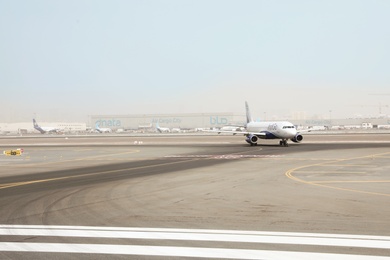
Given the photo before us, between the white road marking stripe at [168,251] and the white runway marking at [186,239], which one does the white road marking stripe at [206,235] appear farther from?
the white road marking stripe at [168,251]

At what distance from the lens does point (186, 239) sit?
34.2 feet

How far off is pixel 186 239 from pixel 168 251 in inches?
46.0

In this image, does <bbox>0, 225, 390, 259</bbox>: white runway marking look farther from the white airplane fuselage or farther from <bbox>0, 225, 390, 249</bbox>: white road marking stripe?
the white airplane fuselage

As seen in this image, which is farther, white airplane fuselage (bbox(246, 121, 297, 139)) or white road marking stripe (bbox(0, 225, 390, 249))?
white airplane fuselage (bbox(246, 121, 297, 139))

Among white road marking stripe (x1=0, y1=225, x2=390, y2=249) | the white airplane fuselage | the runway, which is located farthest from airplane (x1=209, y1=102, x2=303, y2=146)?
white road marking stripe (x1=0, y1=225, x2=390, y2=249)

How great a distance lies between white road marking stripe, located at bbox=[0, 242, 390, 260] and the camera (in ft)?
28.5

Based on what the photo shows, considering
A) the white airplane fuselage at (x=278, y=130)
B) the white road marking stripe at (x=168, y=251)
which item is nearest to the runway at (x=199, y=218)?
the white road marking stripe at (x=168, y=251)

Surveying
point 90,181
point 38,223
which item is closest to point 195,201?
point 38,223

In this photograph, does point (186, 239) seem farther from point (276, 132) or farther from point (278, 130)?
point (276, 132)

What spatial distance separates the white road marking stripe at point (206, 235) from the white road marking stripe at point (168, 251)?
0.93m

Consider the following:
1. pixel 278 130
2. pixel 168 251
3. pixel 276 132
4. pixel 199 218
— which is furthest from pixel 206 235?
pixel 276 132

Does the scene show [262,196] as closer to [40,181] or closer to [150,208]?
[150,208]

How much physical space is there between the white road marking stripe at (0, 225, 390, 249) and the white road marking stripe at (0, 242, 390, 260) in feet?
3.06

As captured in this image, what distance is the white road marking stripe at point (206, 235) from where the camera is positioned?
9891 mm
